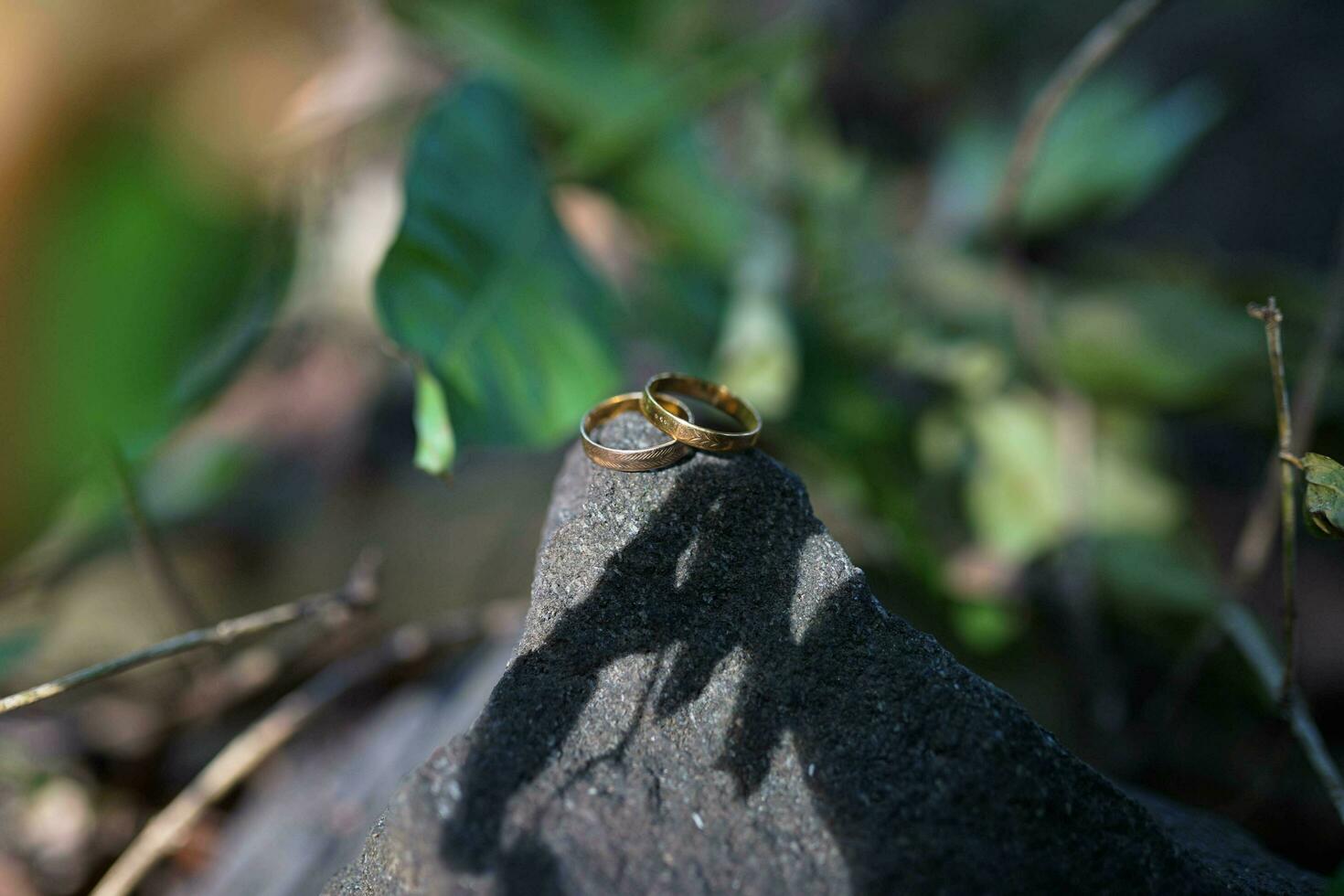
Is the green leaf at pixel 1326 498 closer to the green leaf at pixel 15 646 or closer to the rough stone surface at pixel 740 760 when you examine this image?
the rough stone surface at pixel 740 760

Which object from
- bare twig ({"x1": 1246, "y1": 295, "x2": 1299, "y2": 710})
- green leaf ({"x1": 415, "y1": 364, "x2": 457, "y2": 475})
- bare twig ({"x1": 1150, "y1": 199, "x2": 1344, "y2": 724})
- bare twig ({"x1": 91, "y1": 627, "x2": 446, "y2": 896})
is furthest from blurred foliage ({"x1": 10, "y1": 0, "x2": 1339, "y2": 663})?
bare twig ({"x1": 1246, "y1": 295, "x2": 1299, "y2": 710})

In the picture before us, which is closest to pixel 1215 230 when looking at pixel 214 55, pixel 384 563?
pixel 384 563

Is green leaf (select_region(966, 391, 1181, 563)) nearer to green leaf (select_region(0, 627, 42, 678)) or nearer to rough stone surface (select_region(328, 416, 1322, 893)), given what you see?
rough stone surface (select_region(328, 416, 1322, 893))

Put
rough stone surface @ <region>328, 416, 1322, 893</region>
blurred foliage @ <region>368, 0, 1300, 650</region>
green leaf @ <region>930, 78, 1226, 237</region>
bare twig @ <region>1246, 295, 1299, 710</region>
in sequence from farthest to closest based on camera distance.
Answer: green leaf @ <region>930, 78, 1226, 237</region> → blurred foliage @ <region>368, 0, 1300, 650</region> → bare twig @ <region>1246, 295, 1299, 710</region> → rough stone surface @ <region>328, 416, 1322, 893</region>

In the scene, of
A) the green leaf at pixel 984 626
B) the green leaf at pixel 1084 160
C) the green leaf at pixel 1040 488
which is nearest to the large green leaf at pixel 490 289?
the green leaf at pixel 984 626

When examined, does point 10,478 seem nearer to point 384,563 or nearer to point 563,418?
point 563,418
